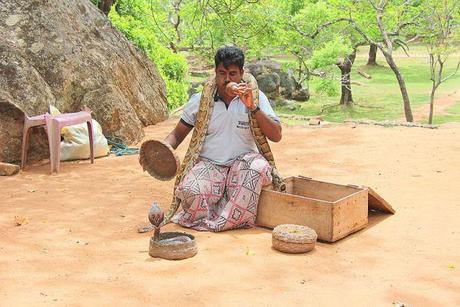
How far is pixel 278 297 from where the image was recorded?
3090mm

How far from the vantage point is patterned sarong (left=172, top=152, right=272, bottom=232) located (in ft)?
13.9

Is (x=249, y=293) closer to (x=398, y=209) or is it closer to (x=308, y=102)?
(x=398, y=209)

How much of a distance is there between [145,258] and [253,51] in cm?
1415

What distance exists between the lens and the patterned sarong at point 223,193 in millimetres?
4227

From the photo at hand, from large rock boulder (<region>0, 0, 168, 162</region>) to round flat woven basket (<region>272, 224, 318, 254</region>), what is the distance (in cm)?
395

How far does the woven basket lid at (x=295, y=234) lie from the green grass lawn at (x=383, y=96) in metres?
13.1

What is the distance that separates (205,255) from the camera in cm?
372

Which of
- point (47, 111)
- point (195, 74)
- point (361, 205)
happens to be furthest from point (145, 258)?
point (195, 74)

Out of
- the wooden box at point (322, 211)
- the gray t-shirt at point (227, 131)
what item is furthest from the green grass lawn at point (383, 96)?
the gray t-shirt at point (227, 131)

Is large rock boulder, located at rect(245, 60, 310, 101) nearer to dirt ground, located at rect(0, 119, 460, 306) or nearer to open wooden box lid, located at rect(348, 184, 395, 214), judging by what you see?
dirt ground, located at rect(0, 119, 460, 306)

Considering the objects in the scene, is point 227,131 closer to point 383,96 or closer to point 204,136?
point 204,136

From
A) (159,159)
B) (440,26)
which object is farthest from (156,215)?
(440,26)

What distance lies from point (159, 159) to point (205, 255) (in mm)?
945

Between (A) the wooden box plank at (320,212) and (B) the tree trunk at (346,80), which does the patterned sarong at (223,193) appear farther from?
(B) the tree trunk at (346,80)
